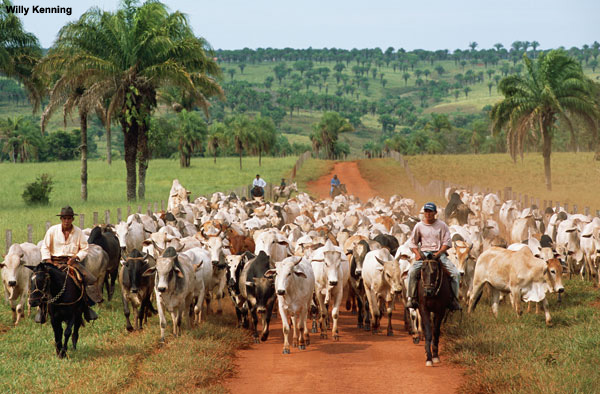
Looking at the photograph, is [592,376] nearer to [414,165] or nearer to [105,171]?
[105,171]

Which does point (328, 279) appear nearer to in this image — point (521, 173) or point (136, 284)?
point (136, 284)

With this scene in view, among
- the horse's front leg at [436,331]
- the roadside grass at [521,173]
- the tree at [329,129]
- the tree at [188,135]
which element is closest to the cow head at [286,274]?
the horse's front leg at [436,331]

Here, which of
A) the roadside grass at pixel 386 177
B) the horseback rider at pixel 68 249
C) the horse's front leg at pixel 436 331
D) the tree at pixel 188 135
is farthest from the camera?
the tree at pixel 188 135

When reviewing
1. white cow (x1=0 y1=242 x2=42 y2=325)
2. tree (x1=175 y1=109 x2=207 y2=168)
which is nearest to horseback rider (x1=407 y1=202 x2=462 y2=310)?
white cow (x1=0 y1=242 x2=42 y2=325)

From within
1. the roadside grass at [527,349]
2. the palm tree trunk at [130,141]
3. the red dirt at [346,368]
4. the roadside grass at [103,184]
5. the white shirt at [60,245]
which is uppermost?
the palm tree trunk at [130,141]

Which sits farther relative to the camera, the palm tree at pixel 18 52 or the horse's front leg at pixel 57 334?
the palm tree at pixel 18 52

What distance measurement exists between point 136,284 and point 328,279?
3528mm

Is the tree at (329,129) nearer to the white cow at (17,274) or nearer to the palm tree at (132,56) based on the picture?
the palm tree at (132,56)

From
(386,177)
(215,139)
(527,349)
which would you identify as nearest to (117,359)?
(527,349)

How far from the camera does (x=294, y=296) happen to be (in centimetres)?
1232

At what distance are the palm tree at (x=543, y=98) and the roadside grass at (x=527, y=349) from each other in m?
25.5

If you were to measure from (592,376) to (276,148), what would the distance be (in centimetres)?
10861

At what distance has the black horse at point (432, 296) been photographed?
10984 millimetres

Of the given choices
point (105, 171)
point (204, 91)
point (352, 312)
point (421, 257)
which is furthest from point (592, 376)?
point (105, 171)
